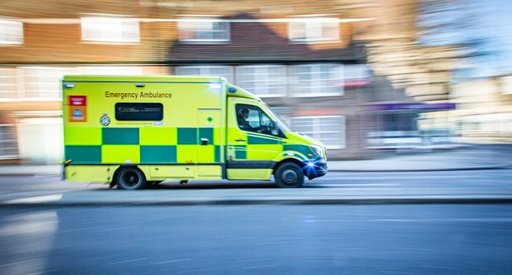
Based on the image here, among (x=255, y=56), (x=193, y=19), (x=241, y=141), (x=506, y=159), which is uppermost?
(x=255, y=56)

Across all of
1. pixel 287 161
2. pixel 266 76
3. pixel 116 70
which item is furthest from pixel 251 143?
pixel 266 76

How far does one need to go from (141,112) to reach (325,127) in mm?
12473

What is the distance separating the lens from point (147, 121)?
10133 millimetres

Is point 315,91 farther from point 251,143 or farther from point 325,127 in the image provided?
point 251,143

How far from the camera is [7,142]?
18516 millimetres

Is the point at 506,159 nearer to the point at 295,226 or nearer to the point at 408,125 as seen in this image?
the point at 408,125

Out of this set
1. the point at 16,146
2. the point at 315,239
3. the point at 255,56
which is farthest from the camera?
the point at 255,56

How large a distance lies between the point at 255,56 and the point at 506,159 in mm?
11561

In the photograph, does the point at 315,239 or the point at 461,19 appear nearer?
the point at 461,19

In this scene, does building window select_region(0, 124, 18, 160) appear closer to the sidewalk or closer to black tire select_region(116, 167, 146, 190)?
the sidewalk

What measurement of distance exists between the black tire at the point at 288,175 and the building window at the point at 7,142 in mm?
11699

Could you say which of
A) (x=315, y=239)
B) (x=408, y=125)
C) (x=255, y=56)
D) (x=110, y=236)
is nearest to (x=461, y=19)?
(x=315, y=239)

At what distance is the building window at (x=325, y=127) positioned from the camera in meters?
21.2

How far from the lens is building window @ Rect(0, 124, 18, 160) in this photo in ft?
58.5
